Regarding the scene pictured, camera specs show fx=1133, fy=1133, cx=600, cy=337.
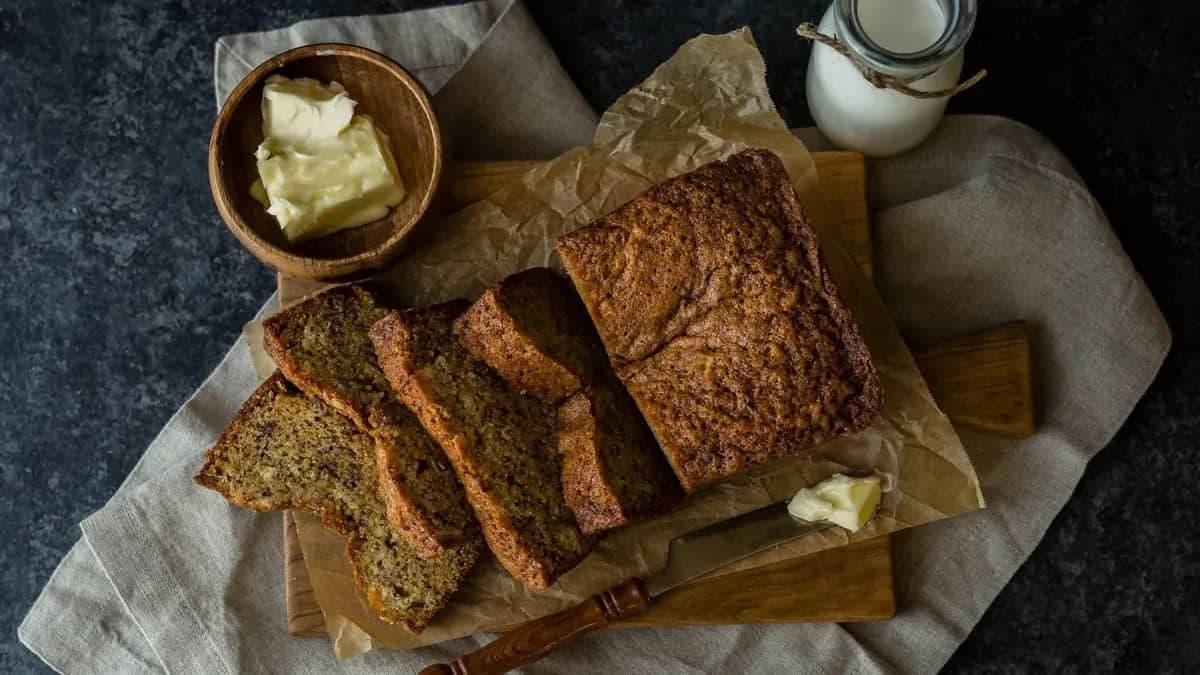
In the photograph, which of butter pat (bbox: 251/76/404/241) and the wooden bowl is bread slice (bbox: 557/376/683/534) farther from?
butter pat (bbox: 251/76/404/241)

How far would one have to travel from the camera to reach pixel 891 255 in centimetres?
404

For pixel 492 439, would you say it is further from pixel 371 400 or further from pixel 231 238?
pixel 231 238

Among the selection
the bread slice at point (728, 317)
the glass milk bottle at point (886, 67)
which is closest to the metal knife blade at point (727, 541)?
the bread slice at point (728, 317)

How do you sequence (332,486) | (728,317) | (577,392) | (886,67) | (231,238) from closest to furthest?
(886,67)
(728,317)
(577,392)
(332,486)
(231,238)

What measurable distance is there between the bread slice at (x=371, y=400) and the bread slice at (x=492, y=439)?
0.08m

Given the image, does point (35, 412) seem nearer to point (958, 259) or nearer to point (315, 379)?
point (315, 379)

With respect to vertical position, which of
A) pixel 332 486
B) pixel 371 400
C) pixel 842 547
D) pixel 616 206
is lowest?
pixel 842 547

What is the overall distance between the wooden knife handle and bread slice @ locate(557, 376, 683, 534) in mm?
278

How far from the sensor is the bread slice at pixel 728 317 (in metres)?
3.51

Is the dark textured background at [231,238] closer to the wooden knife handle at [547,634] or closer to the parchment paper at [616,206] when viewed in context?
the parchment paper at [616,206]

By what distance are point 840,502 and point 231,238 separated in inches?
95.7

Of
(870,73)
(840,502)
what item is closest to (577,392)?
(840,502)

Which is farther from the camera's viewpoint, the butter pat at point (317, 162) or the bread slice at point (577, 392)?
the butter pat at point (317, 162)

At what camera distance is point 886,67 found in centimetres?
340
